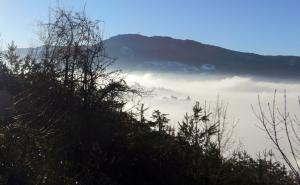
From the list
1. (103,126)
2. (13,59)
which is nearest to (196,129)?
(103,126)

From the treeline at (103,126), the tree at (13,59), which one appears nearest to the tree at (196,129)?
the treeline at (103,126)

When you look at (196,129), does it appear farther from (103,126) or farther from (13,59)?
(13,59)

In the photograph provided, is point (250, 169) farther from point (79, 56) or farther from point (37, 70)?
point (37, 70)

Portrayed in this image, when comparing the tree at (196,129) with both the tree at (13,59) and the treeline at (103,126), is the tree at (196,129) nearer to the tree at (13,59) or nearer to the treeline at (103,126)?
the treeline at (103,126)

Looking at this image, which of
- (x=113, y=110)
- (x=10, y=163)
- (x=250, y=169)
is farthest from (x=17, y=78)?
(x=10, y=163)

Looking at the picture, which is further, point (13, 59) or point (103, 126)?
point (13, 59)

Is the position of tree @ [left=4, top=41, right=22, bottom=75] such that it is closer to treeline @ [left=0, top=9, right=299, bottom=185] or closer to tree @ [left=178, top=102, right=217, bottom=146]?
treeline @ [left=0, top=9, right=299, bottom=185]

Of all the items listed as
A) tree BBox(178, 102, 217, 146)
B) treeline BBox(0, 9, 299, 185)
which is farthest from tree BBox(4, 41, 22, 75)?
tree BBox(178, 102, 217, 146)

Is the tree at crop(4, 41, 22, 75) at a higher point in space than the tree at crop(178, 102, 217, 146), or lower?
higher

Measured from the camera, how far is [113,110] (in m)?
15.6

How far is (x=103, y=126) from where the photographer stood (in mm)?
14773

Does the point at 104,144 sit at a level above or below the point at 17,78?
below

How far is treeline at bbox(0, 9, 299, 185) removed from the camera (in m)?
13.3

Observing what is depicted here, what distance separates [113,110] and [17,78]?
3.54 metres
